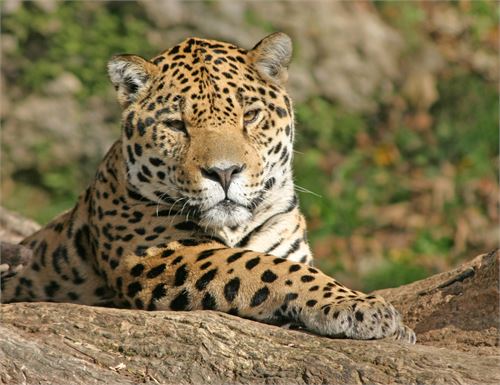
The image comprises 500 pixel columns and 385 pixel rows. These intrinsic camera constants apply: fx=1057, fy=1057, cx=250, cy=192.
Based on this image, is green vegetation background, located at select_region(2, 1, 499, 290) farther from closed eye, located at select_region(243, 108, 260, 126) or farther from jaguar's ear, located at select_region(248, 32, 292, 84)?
closed eye, located at select_region(243, 108, 260, 126)

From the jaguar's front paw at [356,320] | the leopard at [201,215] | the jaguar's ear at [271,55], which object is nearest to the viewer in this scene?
the jaguar's front paw at [356,320]

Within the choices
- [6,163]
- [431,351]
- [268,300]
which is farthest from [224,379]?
[6,163]

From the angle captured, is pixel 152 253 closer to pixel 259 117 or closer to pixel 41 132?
pixel 259 117

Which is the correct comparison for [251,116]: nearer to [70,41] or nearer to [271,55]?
[271,55]

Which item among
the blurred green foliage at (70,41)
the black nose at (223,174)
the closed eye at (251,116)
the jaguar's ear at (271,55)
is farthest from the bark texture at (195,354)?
the blurred green foliage at (70,41)

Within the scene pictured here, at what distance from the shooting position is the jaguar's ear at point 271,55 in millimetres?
9008

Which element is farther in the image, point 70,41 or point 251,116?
point 70,41

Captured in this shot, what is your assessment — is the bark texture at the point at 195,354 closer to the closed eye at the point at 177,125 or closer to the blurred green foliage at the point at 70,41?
the closed eye at the point at 177,125

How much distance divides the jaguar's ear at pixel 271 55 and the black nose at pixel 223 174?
1308 millimetres

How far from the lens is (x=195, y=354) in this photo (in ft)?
22.7

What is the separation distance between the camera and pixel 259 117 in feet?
28.4

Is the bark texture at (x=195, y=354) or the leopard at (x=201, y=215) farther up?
the leopard at (x=201, y=215)

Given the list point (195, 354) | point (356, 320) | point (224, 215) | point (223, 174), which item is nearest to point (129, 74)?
point (223, 174)

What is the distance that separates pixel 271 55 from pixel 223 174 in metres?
1.53
